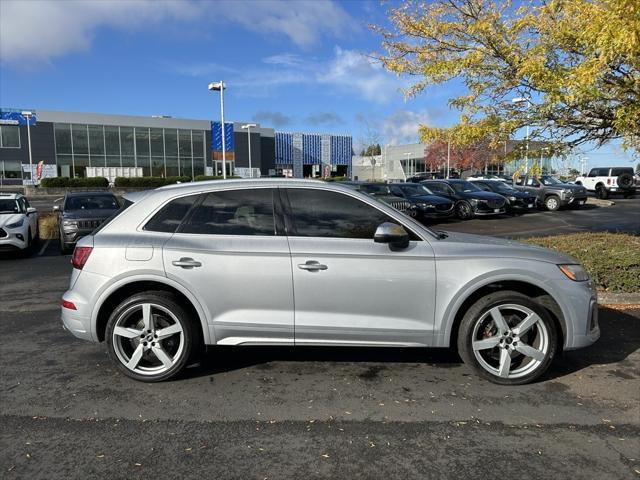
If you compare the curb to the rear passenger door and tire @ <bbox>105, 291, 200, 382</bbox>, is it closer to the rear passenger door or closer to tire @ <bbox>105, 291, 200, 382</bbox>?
the rear passenger door

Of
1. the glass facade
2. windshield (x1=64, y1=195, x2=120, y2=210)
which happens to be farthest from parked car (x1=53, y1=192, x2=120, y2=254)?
the glass facade

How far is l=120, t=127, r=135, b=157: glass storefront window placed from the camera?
180ft

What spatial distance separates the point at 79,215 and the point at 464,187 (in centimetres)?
1606

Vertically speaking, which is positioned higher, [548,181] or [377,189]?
[548,181]

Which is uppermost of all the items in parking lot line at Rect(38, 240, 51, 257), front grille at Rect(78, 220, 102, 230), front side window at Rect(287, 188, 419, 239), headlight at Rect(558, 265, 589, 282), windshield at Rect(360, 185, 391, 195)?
windshield at Rect(360, 185, 391, 195)

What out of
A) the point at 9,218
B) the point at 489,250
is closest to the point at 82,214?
the point at 9,218

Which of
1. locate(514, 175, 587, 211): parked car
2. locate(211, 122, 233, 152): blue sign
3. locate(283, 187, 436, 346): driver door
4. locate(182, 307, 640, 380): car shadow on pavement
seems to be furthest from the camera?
locate(211, 122, 233, 152): blue sign

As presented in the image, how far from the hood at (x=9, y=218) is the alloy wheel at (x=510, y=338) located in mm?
11674

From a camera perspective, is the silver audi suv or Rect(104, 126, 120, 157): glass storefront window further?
Rect(104, 126, 120, 157): glass storefront window

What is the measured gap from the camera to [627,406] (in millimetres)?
3949

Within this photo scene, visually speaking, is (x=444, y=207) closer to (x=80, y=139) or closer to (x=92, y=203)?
(x=92, y=203)

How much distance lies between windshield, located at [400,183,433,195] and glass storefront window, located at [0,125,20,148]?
4657cm

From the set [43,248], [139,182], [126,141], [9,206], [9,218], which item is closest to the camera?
[9,218]

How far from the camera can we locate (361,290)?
13.8 ft
